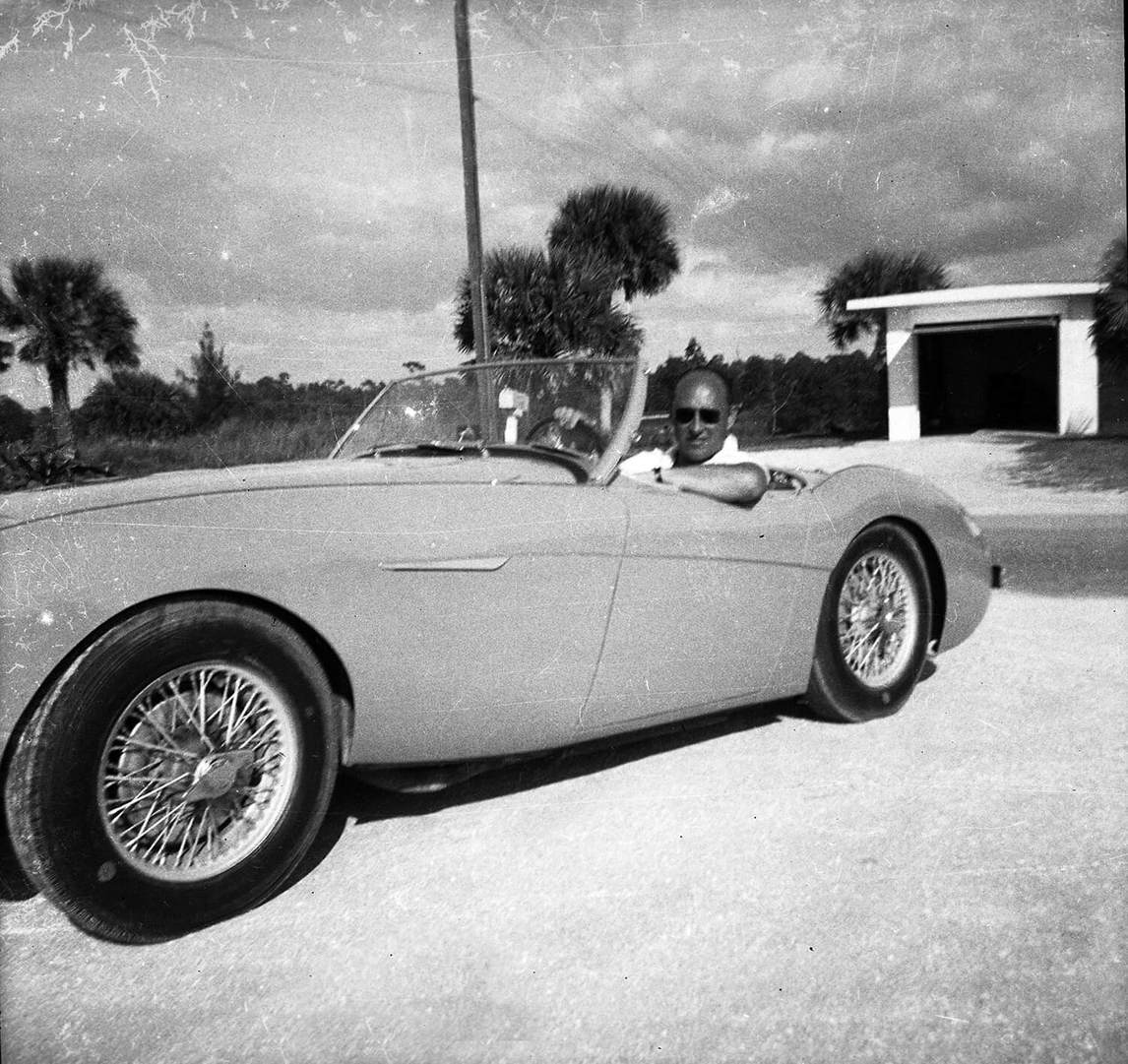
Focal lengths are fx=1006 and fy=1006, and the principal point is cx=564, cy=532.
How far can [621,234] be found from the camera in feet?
17.9

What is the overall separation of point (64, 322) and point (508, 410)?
4.48 ft

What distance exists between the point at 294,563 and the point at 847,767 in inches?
75.1

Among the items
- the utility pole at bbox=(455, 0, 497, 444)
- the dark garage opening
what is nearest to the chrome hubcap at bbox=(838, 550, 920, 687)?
the utility pole at bbox=(455, 0, 497, 444)

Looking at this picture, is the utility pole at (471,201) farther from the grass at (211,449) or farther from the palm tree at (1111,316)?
the palm tree at (1111,316)

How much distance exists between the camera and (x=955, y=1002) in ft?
6.31

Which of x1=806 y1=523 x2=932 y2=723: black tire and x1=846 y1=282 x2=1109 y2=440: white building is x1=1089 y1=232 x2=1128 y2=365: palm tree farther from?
x1=806 y1=523 x2=932 y2=723: black tire

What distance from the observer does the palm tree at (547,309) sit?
5.18 m

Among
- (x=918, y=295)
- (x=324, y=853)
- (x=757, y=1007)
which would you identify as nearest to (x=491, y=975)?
(x=757, y=1007)

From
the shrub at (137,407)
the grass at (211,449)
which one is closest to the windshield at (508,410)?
the grass at (211,449)

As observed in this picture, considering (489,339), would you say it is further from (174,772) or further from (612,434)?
(174,772)

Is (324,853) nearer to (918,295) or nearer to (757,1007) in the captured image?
(757,1007)

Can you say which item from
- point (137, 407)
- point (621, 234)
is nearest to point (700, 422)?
point (137, 407)

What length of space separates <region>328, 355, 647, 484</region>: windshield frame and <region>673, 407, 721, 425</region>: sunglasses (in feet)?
1.61

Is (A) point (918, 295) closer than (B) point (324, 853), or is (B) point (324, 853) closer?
(B) point (324, 853)
